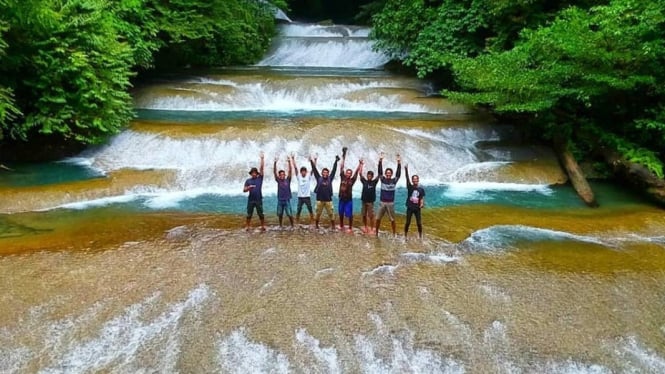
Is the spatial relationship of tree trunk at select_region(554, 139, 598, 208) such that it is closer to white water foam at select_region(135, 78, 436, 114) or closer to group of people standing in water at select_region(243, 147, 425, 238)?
white water foam at select_region(135, 78, 436, 114)

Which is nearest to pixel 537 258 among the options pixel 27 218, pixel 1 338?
pixel 1 338

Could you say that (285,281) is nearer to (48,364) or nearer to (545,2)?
(48,364)

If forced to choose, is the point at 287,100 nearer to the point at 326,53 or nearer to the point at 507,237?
the point at 326,53

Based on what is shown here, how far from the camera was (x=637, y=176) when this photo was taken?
41.4 ft

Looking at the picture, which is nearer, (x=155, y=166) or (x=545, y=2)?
(x=155, y=166)

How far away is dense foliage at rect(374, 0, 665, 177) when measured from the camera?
12.4 meters

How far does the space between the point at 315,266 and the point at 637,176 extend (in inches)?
326

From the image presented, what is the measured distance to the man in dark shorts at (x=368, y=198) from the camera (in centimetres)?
977

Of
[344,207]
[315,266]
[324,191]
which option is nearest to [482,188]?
[344,207]

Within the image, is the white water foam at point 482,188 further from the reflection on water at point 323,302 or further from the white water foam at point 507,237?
the reflection on water at point 323,302

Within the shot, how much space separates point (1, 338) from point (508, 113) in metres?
13.5

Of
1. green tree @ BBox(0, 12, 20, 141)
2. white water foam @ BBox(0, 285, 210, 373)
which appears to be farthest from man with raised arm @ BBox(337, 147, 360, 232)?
green tree @ BBox(0, 12, 20, 141)

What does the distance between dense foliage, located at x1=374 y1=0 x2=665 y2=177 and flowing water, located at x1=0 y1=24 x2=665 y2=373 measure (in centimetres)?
118

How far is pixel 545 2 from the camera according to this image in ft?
54.7
